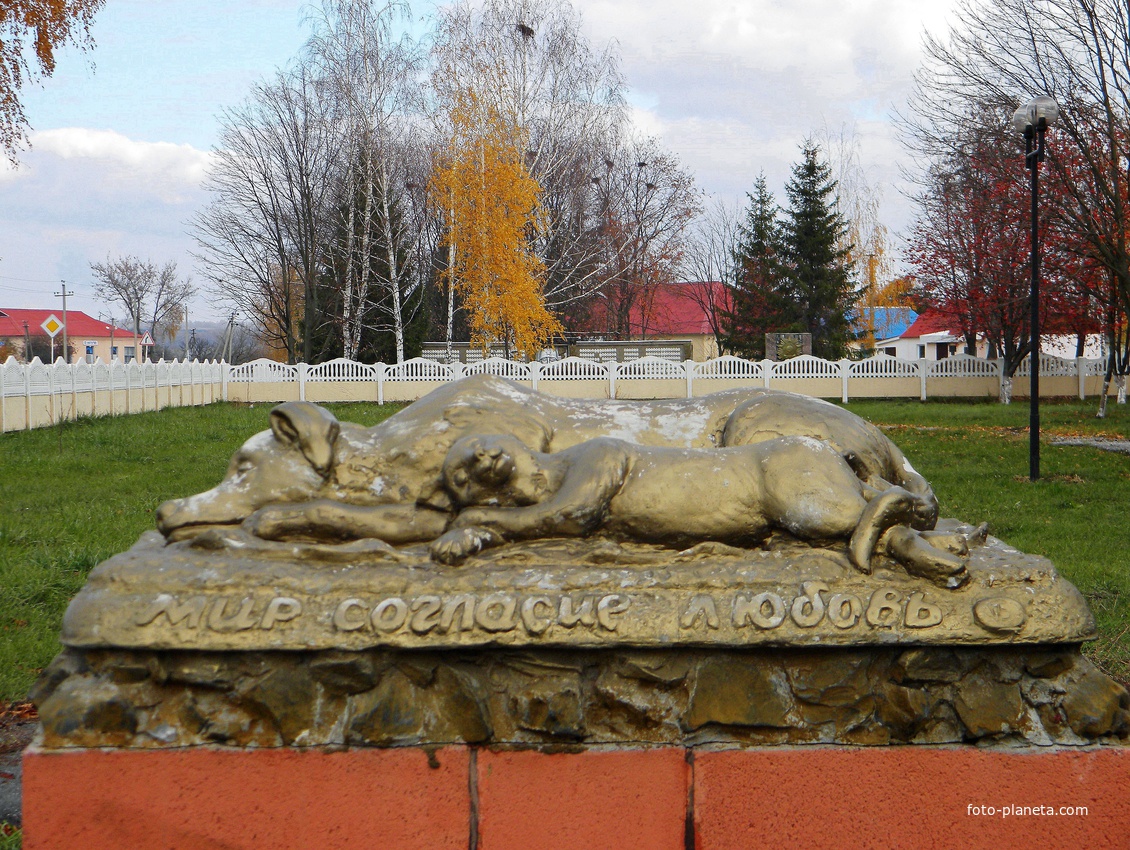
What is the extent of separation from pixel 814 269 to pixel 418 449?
99.5 feet

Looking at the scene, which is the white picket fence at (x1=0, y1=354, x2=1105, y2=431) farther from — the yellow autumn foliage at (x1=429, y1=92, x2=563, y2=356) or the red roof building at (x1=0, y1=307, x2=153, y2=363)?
the red roof building at (x1=0, y1=307, x2=153, y2=363)

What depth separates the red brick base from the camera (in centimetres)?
236

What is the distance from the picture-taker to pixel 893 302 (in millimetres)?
37625

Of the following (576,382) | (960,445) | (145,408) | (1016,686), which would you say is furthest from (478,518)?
(576,382)

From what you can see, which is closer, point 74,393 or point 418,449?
point 418,449

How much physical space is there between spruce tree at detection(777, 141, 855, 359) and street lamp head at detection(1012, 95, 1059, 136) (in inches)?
851

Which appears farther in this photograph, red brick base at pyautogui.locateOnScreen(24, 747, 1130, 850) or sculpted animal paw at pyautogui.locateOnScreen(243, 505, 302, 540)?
sculpted animal paw at pyautogui.locateOnScreen(243, 505, 302, 540)

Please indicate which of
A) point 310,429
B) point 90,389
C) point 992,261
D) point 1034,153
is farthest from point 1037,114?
point 90,389

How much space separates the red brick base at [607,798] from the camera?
7.73ft

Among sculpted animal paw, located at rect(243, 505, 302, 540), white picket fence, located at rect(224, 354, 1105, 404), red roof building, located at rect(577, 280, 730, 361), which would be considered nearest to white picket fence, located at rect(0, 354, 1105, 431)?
white picket fence, located at rect(224, 354, 1105, 404)

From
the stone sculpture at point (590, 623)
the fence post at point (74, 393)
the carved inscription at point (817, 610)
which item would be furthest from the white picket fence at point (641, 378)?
the carved inscription at point (817, 610)

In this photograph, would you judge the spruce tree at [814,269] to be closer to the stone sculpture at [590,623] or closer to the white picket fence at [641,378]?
the white picket fence at [641,378]

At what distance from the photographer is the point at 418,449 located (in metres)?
2.77

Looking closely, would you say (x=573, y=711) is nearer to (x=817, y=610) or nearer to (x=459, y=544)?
(x=459, y=544)
